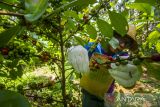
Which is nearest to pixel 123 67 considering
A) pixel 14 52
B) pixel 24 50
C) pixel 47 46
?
pixel 14 52

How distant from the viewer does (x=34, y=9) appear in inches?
18.3

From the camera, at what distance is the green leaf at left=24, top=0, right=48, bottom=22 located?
0.43 meters

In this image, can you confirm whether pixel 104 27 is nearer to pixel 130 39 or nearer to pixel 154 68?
pixel 154 68

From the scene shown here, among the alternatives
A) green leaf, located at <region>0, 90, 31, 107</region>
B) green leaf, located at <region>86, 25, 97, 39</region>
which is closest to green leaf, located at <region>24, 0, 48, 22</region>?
green leaf, located at <region>0, 90, 31, 107</region>

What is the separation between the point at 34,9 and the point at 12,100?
15cm

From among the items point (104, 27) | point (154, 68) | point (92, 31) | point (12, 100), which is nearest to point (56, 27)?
point (92, 31)

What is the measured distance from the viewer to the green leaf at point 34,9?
435mm

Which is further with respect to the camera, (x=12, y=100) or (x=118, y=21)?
(x=118, y=21)

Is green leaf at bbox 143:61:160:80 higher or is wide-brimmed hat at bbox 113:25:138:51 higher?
wide-brimmed hat at bbox 113:25:138:51

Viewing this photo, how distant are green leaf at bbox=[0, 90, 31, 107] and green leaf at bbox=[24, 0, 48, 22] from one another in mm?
139

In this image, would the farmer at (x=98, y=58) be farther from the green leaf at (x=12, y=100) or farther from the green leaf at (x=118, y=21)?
the green leaf at (x=12, y=100)

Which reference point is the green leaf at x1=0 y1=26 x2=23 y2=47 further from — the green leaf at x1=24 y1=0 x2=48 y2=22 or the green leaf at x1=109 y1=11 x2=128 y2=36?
the green leaf at x1=109 y1=11 x2=128 y2=36

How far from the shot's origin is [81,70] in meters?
0.82

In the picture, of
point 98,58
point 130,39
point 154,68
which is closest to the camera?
point 154,68
